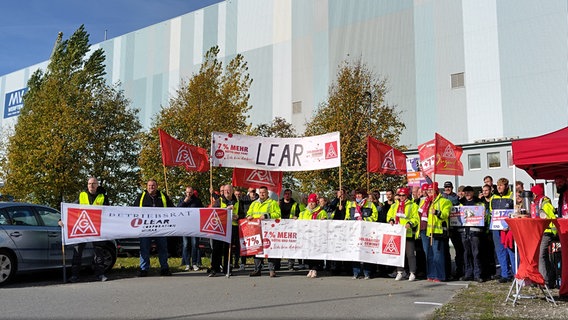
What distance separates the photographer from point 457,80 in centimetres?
3781

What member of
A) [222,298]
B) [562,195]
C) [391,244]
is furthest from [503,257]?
[222,298]

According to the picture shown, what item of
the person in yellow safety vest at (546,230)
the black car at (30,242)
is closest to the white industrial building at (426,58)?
the person in yellow safety vest at (546,230)

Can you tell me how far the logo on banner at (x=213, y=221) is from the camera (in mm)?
11344

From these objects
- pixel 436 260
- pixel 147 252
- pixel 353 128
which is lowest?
pixel 436 260

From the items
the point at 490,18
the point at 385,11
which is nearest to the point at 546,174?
the point at 490,18

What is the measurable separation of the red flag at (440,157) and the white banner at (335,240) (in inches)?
112

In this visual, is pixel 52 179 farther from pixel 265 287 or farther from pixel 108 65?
pixel 108 65

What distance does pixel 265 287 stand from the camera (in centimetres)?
970

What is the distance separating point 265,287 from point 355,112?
781 inches

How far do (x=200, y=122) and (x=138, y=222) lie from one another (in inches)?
608

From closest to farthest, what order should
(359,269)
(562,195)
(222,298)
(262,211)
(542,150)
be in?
1. (542,150)
2. (222,298)
3. (562,195)
4. (359,269)
5. (262,211)

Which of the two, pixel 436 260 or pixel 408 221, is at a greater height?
pixel 408 221

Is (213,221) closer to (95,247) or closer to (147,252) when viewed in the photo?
(147,252)

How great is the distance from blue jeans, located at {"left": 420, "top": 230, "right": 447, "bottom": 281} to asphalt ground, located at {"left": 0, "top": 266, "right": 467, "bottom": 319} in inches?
15.0
